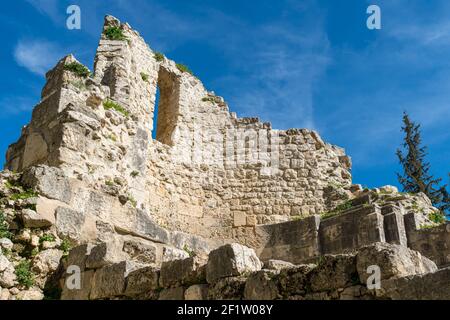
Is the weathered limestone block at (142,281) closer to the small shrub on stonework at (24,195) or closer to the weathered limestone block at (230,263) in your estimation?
the weathered limestone block at (230,263)

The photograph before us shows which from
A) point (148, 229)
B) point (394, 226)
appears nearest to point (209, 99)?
point (394, 226)

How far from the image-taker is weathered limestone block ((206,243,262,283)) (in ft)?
17.9

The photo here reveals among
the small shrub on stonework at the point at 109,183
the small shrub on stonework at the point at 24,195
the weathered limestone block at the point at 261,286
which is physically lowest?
the weathered limestone block at the point at 261,286

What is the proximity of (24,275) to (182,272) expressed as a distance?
215 cm

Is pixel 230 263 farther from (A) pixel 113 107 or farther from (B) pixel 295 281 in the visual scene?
Answer: (A) pixel 113 107

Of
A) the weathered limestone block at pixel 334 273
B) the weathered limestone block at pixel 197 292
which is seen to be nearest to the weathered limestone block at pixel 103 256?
the weathered limestone block at pixel 197 292

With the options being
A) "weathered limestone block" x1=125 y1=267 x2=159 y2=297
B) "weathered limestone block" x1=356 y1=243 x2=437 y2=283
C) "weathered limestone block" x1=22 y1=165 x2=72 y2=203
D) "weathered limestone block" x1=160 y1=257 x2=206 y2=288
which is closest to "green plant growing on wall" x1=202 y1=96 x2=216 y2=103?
"weathered limestone block" x1=22 y1=165 x2=72 y2=203

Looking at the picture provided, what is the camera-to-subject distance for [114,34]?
14.6 metres

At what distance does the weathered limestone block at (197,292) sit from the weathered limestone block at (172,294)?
73mm

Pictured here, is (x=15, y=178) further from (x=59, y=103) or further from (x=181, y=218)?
(x=181, y=218)

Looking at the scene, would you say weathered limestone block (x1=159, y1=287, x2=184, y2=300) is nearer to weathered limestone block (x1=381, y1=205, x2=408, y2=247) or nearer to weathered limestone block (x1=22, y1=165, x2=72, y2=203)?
weathered limestone block (x1=22, y1=165, x2=72, y2=203)

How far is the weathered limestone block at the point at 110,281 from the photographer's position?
20.5ft

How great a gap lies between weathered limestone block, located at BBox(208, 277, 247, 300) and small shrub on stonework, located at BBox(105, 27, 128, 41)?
10592mm

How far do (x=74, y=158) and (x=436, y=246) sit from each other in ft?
22.9
